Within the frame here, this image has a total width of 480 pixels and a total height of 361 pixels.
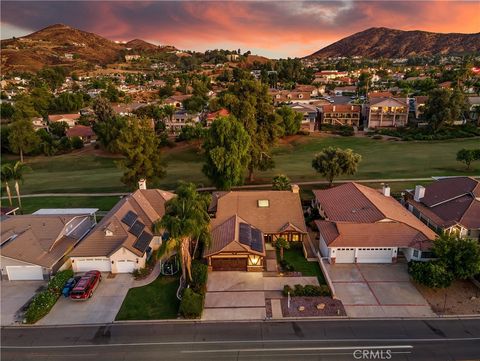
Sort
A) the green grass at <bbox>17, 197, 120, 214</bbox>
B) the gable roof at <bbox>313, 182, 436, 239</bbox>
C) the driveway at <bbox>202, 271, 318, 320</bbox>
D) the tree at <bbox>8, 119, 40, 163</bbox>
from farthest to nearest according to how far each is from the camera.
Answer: the tree at <bbox>8, 119, 40, 163</bbox>, the green grass at <bbox>17, 197, 120, 214</bbox>, the gable roof at <bbox>313, 182, 436, 239</bbox>, the driveway at <bbox>202, 271, 318, 320</bbox>

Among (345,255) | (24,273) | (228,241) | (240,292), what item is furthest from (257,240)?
(24,273)

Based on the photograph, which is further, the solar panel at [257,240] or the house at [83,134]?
the house at [83,134]

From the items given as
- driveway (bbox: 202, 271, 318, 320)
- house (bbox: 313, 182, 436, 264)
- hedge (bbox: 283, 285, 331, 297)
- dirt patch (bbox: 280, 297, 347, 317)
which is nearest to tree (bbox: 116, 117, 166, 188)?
driveway (bbox: 202, 271, 318, 320)

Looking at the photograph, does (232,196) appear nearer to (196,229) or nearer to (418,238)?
(196,229)

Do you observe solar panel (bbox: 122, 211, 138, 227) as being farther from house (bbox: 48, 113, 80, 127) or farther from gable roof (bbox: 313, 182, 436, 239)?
house (bbox: 48, 113, 80, 127)

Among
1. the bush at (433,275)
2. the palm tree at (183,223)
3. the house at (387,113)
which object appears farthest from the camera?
the house at (387,113)

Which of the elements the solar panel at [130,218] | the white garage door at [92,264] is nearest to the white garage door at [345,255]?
the solar panel at [130,218]

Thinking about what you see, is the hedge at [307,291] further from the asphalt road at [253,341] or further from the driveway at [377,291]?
the asphalt road at [253,341]
